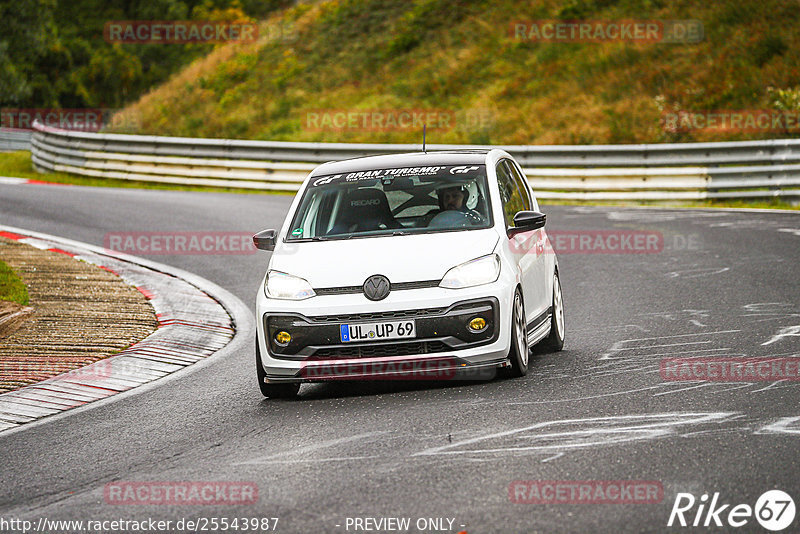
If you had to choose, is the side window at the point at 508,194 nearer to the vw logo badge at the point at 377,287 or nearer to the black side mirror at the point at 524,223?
the black side mirror at the point at 524,223

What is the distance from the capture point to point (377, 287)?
760cm

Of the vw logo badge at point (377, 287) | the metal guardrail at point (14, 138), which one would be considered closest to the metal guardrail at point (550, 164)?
the vw logo badge at point (377, 287)

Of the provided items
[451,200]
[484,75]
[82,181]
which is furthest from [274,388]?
[484,75]

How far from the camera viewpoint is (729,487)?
5.17m

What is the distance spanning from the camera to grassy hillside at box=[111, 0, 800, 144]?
1135 inches

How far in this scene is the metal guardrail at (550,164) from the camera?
21.0 m

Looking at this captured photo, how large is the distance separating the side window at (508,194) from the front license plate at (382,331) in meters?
1.40

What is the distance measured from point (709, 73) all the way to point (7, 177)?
59.2 feet

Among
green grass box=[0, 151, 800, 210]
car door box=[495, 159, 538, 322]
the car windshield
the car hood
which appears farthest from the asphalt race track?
green grass box=[0, 151, 800, 210]

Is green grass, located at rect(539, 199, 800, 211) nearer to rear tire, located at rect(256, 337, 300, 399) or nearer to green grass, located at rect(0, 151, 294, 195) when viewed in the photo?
green grass, located at rect(0, 151, 294, 195)

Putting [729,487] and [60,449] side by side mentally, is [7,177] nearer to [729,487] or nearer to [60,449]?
[60,449]

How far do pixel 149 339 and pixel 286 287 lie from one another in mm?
3055

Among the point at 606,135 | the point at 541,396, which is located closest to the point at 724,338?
the point at 541,396

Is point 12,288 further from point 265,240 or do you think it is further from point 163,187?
point 163,187
